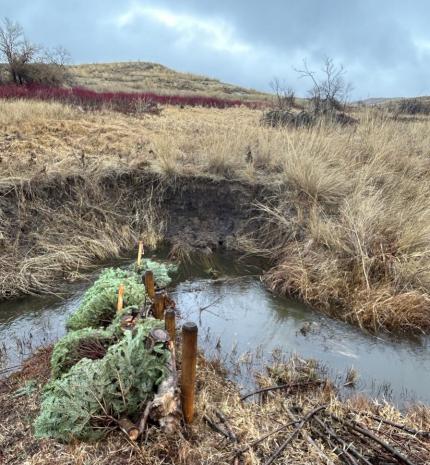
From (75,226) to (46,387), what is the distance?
4215 millimetres

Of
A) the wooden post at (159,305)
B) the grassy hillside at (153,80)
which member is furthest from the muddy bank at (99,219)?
the grassy hillside at (153,80)

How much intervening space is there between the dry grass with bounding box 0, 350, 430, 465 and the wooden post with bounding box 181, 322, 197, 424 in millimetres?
125

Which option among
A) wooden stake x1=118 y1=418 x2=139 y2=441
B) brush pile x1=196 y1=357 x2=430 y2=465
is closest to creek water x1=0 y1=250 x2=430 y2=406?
brush pile x1=196 y1=357 x2=430 y2=465

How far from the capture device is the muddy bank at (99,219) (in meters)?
6.21

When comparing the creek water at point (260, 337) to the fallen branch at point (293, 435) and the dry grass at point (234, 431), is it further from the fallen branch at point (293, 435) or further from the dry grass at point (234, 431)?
the fallen branch at point (293, 435)

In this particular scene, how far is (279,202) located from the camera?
755 centimetres

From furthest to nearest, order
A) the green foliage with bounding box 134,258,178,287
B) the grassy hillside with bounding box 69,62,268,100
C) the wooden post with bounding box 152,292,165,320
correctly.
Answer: the grassy hillside with bounding box 69,62,268,100, the green foliage with bounding box 134,258,178,287, the wooden post with bounding box 152,292,165,320

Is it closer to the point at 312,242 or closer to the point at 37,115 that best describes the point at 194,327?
the point at 312,242

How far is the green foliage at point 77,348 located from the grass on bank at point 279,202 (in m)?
2.65

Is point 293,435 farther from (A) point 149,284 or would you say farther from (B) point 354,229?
(B) point 354,229

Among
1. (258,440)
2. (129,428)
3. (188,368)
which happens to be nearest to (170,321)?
(188,368)

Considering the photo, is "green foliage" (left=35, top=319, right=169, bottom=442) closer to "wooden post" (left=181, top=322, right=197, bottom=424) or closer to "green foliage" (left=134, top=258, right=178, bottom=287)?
"wooden post" (left=181, top=322, right=197, bottom=424)

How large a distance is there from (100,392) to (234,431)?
36.8 inches

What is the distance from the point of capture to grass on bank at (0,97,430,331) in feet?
18.6
